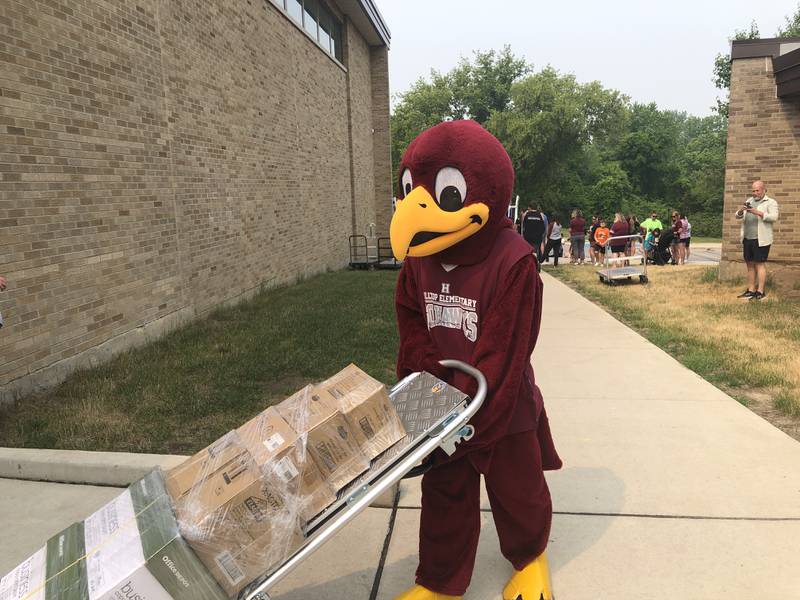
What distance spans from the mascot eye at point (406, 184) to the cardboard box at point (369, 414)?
86 centimetres

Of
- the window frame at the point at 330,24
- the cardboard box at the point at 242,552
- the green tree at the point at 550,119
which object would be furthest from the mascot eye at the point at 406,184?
the green tree at the point at 550,119

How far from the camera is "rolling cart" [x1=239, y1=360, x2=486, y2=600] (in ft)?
5.68

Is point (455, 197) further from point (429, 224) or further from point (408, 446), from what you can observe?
point (408, 446)

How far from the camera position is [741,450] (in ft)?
12.7

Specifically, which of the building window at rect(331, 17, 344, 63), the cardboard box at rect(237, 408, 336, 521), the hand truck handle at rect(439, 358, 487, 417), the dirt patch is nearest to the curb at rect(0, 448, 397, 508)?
the hand truck handle at rect(439, 358, 487, 417)

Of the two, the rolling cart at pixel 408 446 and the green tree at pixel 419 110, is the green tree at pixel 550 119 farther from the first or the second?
the rolling cart at pixel 408 446

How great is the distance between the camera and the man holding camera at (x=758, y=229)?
8609 mm

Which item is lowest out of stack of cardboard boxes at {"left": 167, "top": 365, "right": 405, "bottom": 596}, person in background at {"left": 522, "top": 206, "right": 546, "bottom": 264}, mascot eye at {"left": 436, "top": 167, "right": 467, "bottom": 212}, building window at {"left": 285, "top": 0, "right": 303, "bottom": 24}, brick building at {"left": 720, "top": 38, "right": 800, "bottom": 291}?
stack of cardboard boxes at {"left": 167, "top": 365, "right": 405, "bottom": 596}

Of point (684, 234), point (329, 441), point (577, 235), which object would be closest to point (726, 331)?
point (329, 441)

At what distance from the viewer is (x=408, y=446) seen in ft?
6.37

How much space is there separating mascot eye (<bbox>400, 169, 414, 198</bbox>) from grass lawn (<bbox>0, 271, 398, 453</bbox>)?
7.64 ft

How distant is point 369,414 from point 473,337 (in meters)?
0.61

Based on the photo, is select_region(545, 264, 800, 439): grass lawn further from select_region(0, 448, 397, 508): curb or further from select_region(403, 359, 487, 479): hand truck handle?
select_region(0, 448, 397, 508): curb

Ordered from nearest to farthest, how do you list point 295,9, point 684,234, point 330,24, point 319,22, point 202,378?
point 202,378 < point 295,9 < point 319,22 < point 330,24 < point 684,234
